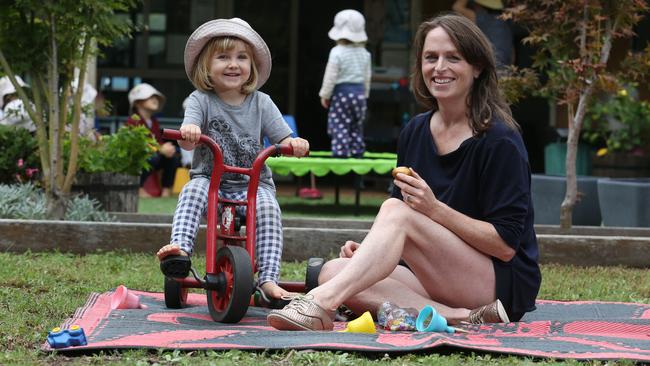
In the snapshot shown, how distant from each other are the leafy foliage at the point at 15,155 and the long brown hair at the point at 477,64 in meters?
4.41

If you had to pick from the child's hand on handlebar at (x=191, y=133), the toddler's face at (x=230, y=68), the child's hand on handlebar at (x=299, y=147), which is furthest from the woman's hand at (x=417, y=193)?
the toddler's face at (x=230, y=68)

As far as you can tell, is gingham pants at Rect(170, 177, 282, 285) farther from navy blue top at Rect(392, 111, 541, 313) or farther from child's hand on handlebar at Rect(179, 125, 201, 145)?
navy blue top at Rect(392, 111, 541, 313)

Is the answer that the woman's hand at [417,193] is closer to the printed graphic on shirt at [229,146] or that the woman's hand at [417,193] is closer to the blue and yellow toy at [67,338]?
the printed graphic on shirt at [229,146]

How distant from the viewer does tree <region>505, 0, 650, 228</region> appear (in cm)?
762

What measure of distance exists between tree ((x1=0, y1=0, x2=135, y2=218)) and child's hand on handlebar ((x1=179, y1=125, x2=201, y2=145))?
290 centimetres

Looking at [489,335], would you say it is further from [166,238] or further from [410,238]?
[166,238]

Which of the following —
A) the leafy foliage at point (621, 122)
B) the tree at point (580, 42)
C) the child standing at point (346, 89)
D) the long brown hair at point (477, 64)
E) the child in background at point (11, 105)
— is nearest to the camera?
the long brown hair at point (477, 64)

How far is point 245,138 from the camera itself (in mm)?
4977

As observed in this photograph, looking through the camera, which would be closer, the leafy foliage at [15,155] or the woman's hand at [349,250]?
the woman's hand at [349,250]

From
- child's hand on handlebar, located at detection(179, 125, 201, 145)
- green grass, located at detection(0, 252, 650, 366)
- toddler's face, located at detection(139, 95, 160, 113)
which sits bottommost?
green grass, located at detection(0, 252, 650, 366)

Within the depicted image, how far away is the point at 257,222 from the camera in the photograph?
4.88 m

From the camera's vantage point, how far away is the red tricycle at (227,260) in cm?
443

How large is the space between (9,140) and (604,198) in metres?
4.11

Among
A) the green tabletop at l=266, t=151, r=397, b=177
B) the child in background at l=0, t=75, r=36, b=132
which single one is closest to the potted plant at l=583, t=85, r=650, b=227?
the green tabletop at l=266, t=151, r=397, b=177
